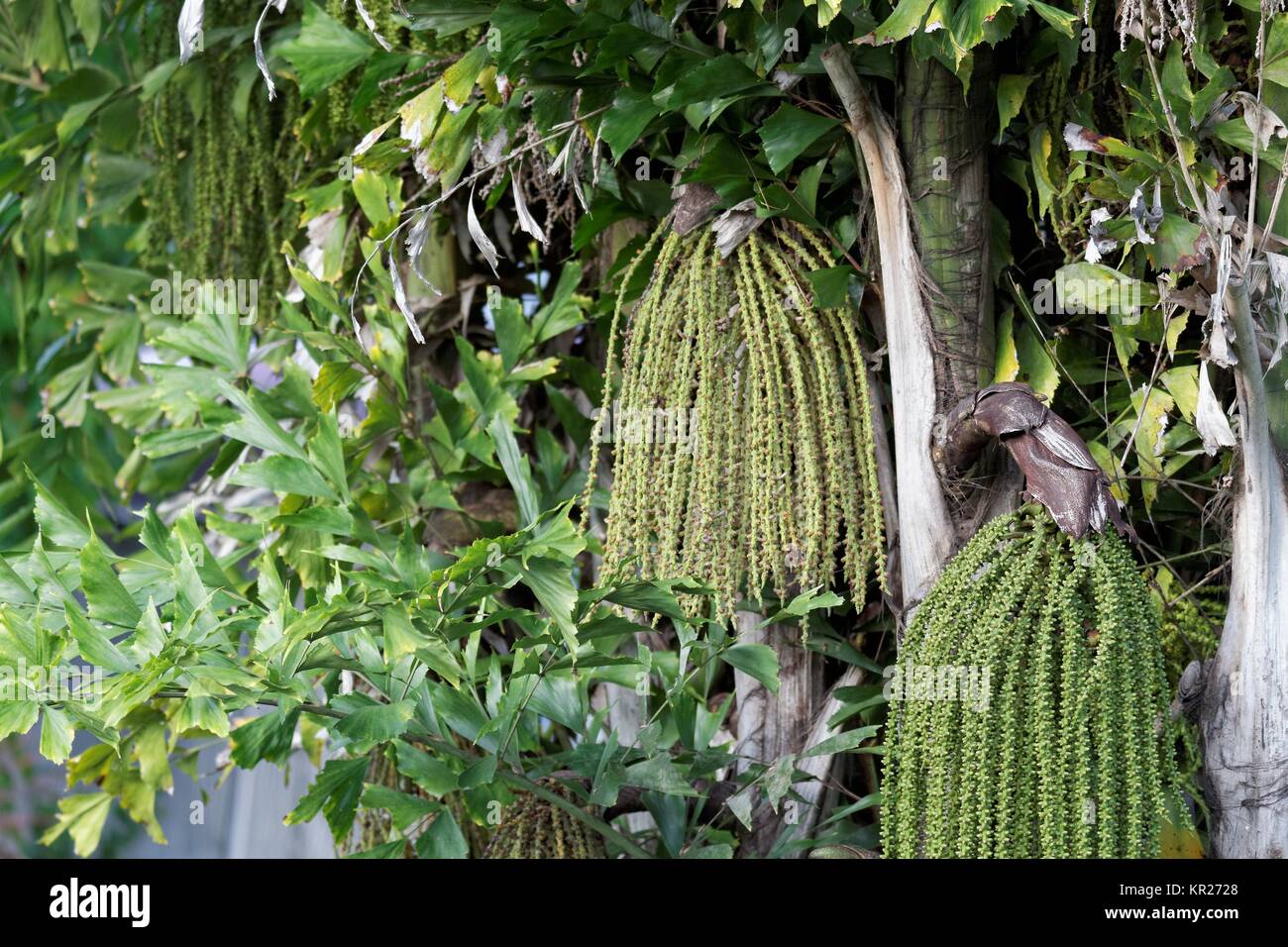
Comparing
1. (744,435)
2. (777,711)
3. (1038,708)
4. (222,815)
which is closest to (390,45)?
(744,435)

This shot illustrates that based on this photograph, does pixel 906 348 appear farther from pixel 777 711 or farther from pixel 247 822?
pixel 247 822

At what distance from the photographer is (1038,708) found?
82cm

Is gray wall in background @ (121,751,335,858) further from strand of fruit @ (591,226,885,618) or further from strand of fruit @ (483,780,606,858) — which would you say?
strand of fruit @ (591,226,885,618)

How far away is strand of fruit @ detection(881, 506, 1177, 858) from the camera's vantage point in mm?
810

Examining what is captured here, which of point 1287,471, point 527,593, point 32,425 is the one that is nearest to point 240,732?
point 527,593

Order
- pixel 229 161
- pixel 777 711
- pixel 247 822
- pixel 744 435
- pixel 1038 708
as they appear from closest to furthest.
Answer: pixel 1038 708 < pixel 744 435 < pixel 777 711 < pixel 229 161 < pixel 247 822

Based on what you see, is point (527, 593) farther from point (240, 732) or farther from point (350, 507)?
point (240, 732)

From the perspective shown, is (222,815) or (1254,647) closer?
(1254,647)

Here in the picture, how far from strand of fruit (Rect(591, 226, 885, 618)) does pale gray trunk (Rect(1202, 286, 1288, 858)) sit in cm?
24

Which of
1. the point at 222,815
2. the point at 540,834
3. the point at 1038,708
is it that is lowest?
the point at 222,815

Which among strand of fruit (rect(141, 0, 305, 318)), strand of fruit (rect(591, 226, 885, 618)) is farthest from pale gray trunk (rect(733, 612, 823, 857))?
strand of fruit (rect(141, 0, 305, 318))

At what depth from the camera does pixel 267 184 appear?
1.46 meters

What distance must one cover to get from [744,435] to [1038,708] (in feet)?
0.96

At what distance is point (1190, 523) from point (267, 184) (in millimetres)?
1038
